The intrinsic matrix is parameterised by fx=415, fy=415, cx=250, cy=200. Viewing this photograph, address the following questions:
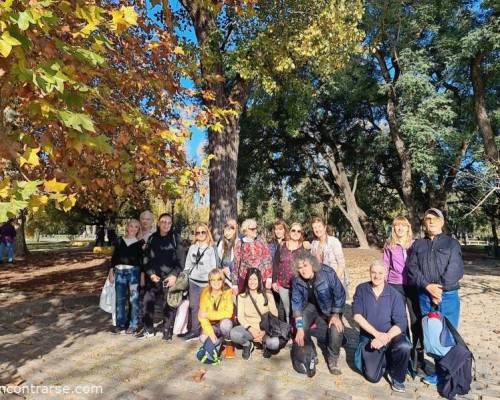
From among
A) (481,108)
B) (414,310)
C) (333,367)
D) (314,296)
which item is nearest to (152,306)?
(314,296)

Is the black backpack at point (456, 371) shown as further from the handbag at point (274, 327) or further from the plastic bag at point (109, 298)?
the plastic bag at point (109, 298)

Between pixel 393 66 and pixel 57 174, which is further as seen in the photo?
pixel 393 66

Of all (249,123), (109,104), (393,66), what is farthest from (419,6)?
(109,104)

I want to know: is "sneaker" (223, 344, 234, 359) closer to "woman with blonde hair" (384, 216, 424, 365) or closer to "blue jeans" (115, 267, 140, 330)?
"blue jeans" (115, 267, 140, 330)

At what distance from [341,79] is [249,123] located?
567cm

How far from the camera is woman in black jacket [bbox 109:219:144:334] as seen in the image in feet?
21.6

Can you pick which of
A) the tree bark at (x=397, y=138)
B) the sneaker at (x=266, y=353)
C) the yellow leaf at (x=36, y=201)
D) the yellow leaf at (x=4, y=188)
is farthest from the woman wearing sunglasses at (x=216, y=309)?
the tree bark at (x=397, y=138)

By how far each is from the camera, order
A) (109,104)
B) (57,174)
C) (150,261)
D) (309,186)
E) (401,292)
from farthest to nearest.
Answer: (309,186)
(150,261)
(401,292)
(109,104)
(57,174)

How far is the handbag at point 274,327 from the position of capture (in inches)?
214

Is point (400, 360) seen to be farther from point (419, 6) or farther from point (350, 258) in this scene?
point (419, 6)

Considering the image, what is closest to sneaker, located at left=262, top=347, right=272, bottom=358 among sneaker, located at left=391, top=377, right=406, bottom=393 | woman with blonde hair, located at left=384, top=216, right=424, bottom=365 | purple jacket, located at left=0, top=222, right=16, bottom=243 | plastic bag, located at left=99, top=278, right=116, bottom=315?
sneaker, located at left=391, top=377, right=406, bottom=393

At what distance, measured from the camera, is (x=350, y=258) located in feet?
63.4

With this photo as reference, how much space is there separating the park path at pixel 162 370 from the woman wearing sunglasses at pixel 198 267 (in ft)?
1.35

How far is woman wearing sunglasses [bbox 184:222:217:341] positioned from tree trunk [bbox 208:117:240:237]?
9.31ft
